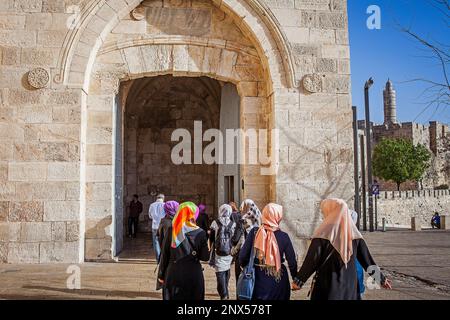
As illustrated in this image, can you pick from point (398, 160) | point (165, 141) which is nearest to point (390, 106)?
point (398, 160)

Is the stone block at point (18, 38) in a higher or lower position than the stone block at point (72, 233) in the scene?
higher

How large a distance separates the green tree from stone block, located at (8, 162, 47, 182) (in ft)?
112

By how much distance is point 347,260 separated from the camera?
3320 mm

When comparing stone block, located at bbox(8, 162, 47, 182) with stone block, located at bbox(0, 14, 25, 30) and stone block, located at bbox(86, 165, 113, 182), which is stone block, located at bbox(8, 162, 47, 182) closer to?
stone block, located at bbox(86, 165, 113, 182)

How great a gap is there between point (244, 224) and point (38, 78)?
4.73 meters

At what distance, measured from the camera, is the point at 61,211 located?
744 centimetres

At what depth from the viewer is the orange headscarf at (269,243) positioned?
145 inches

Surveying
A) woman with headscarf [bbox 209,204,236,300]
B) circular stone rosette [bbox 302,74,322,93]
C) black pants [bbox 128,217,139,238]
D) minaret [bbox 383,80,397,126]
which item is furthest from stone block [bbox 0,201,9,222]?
minaret [bbox 383,80,397,126]

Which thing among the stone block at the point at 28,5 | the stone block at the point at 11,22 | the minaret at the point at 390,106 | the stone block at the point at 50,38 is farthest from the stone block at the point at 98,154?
the minaret at the point at 390,106

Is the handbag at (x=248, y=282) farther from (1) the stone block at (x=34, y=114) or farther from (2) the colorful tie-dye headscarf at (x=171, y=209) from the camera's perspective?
(1) the stone block at (x=34, y=114)

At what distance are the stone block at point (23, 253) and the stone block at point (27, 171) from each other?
108 cm

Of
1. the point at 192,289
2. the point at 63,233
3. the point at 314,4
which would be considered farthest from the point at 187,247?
the point at 314,4

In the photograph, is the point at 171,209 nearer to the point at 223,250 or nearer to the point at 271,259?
the point at 223,250

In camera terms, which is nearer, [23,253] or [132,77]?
[23,253]
